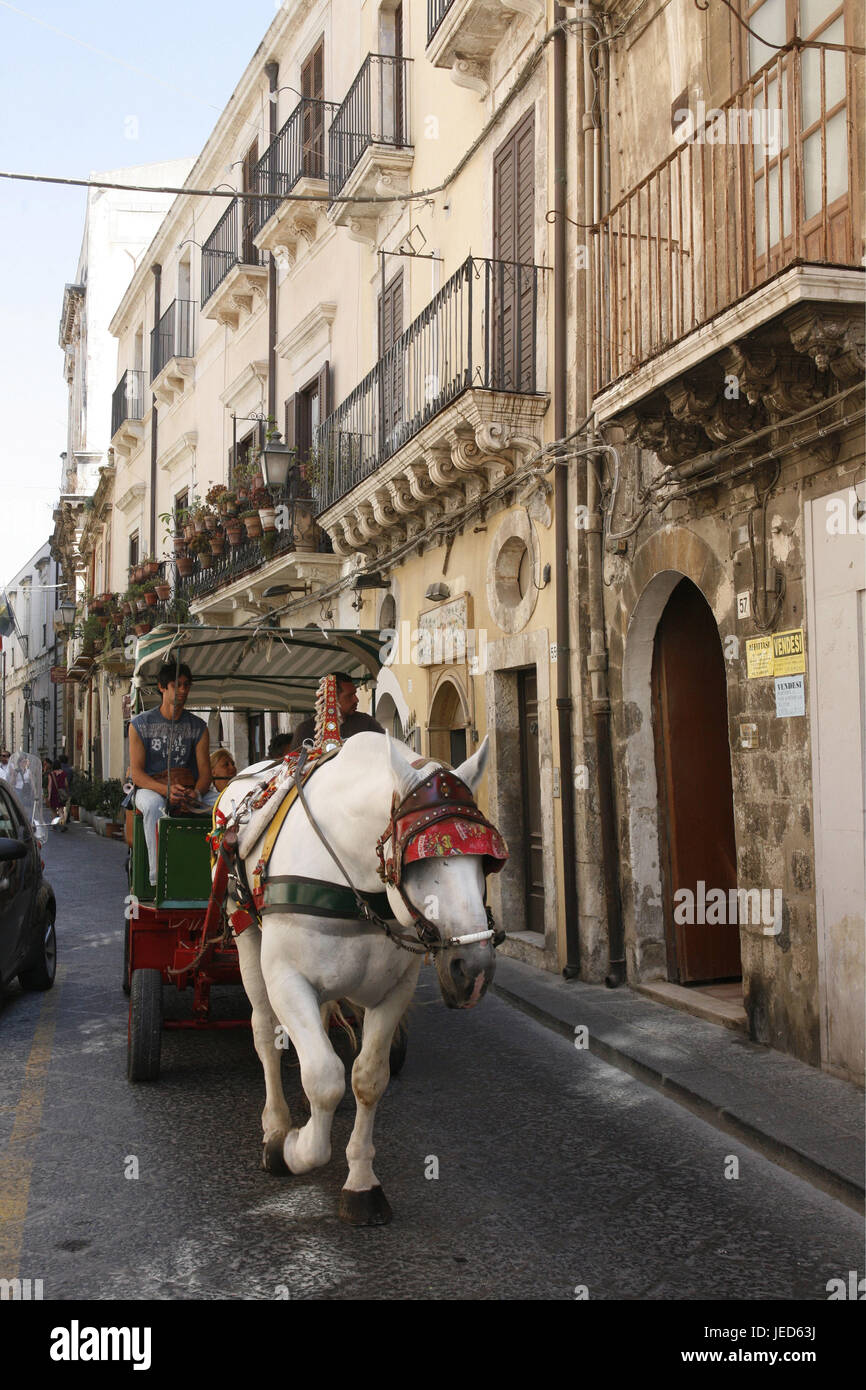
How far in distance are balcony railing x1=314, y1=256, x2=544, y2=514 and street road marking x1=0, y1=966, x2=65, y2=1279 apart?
244 inches

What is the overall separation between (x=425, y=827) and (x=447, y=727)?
935 cm

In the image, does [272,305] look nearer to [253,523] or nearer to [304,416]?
[304,416]

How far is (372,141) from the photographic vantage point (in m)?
13.7

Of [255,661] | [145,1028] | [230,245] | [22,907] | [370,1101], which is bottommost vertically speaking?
[145,1028]

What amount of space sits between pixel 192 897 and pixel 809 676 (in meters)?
3.61

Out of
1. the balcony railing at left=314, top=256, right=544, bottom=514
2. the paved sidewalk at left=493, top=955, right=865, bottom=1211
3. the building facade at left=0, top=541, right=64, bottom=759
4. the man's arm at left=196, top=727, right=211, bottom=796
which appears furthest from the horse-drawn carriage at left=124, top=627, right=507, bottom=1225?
the building facade at left=0, top=541, right=64, bottom=759

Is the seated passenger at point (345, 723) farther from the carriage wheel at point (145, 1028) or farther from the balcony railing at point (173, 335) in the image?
the balcony railing at point (173, 335)

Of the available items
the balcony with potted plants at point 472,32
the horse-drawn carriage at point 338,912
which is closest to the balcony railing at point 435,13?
the balcony with potted plants at point 472,32

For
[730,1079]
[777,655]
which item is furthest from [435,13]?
[730,1079]

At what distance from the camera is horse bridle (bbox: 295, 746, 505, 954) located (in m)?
3.76

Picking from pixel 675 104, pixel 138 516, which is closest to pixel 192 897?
pixel 675 104

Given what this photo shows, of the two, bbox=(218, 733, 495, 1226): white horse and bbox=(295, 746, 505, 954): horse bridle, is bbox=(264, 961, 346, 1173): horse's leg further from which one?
bbox=(295, 746, 505, 954): horse bridle

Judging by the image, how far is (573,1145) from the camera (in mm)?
5395

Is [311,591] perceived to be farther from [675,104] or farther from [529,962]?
[675,104]
